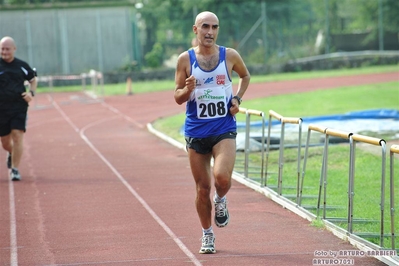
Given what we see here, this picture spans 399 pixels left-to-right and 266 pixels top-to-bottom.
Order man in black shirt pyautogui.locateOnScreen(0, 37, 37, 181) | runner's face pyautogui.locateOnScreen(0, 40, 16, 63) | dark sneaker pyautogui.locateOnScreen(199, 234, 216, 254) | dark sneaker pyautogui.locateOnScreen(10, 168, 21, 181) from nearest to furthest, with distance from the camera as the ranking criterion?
dark sneaker pyautogui.locateOnScreen(199, 234, 216, 254) < runner's face pyautogui.locateOnScreen(0, 40, 16, 63) < man in black shirt pyautogui.locateOnScreen(0, 37, 37, 181) < dark sneaker pyautogui.locateOnScreen(10, 168, 21, 181)

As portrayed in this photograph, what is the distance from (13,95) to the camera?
13.6m

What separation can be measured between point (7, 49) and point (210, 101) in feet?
21.1

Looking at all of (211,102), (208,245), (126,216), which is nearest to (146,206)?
(126,216)

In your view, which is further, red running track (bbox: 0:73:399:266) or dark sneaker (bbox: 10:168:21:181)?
dark sneaker (bbox: 10:168:21:181)

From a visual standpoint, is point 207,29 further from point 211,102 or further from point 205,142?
point 205,142

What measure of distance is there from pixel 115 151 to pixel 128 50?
98.5 ft

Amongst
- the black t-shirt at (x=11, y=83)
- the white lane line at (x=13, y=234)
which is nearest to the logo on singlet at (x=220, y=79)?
the white lane line at (x=13, y=234)

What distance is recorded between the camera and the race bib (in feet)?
25.8

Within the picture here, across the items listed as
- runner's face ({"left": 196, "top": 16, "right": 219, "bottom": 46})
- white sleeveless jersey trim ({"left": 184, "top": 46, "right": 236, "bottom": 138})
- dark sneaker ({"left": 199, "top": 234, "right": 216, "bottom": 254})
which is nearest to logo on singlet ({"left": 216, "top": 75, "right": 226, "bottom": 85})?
white sleeveless jersey trim ({"left": 184, "top": 46, "right": 236, "bottom": 138})

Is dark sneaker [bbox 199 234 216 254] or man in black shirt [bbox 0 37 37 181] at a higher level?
man in black shirt [bbox 0 37 37 181]

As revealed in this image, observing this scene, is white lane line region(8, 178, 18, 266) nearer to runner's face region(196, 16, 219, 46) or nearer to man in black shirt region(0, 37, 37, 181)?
man in black shirt region(0, 37, 37, 181)

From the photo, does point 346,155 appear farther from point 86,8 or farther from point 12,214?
point 86,8

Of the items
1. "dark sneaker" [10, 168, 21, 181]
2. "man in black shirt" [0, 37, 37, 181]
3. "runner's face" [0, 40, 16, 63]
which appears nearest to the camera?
"runner's face" [0, 40, 16, 63]

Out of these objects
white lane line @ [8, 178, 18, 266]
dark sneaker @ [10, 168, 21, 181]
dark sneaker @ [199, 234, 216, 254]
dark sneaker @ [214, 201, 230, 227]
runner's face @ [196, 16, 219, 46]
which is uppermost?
runner's face @ [196, 16, 219, 46]
